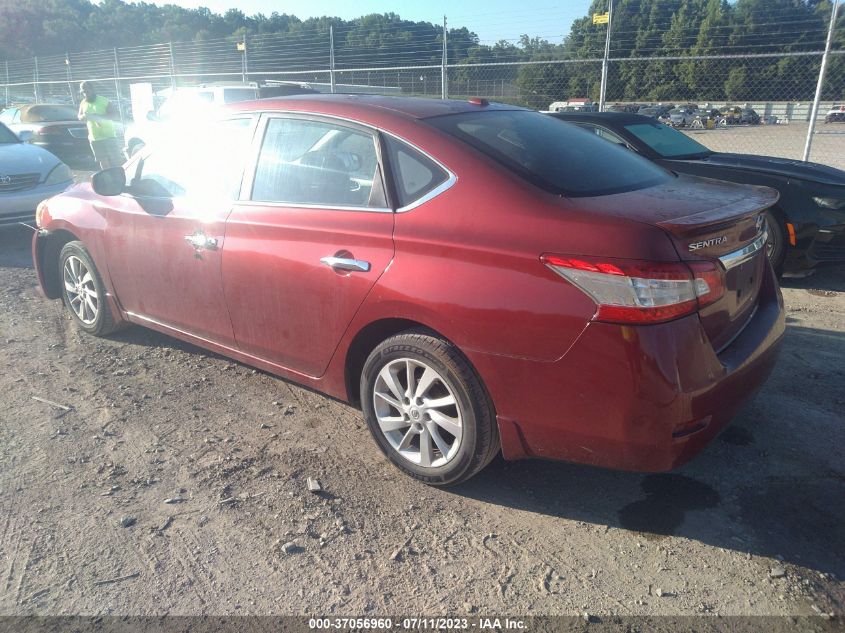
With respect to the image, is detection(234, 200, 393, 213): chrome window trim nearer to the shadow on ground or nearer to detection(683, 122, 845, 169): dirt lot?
the shadow on ground

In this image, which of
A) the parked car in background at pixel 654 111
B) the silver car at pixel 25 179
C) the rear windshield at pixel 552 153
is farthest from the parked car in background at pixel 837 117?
the silver car at pixel 25 179

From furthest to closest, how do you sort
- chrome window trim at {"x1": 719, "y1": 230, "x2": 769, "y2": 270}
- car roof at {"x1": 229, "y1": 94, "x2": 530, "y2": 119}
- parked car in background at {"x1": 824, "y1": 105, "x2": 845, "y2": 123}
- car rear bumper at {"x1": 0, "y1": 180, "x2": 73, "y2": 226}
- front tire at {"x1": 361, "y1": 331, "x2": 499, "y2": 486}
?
1. parked car in background at {"x1": 824, "y1": 105, "x2": 845, "y2": 123}
2. car rear bumper at {"x1": 0, "y1": 180, "x2": 73, "y2": 226}
3. car roof at {"x1": 229, "y1": 94, "x2": 530, "y2": 119}
4. front tire at {"x1": 361, "y1": 331, "x2": 499, "y2": 486}
5. chrome window trim at {"x1": 719, "y1": 230, "x2": 769, "y2": 270}

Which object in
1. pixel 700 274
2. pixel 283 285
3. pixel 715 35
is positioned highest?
pixel 715 35

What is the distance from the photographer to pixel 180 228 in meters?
3.93

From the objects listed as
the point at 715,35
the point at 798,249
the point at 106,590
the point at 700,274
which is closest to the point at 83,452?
the point at 106,590

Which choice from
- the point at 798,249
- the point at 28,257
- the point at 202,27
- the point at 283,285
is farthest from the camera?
the point at 202,27

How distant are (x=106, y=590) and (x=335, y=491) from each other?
99cm

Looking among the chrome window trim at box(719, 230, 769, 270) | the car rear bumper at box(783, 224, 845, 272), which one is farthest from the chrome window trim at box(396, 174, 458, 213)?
the car rear bumper at box(783, 224, 845, 272)

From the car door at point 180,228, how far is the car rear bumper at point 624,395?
5.99 feet

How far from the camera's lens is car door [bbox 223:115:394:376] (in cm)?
314

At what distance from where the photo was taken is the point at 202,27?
47.2m

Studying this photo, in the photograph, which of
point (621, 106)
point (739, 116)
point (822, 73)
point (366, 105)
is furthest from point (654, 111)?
point (366, 105)

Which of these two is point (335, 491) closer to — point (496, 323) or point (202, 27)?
point (496, 323)

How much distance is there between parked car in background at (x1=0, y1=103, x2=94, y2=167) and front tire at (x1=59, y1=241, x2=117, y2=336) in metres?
11.3
